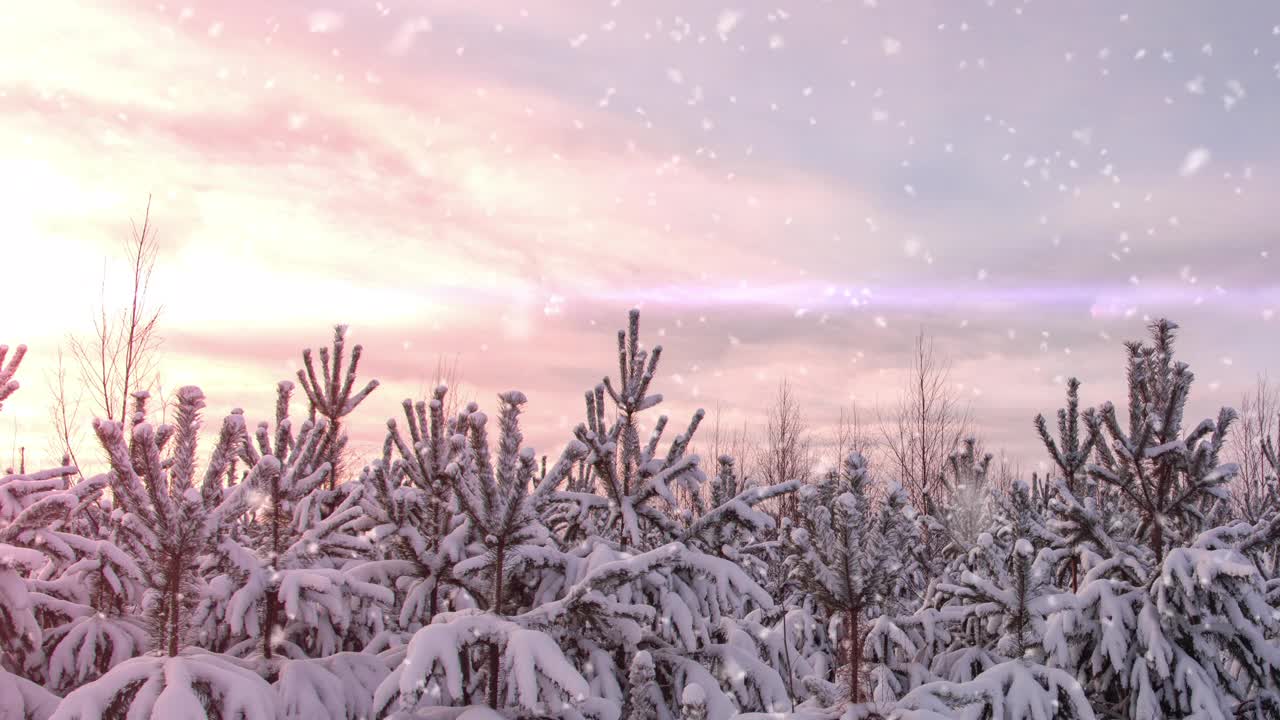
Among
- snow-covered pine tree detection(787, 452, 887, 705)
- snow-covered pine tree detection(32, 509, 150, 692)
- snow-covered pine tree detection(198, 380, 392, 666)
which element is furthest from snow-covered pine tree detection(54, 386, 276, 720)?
snow-covered pine tree detection(787, 452, 887, 705)

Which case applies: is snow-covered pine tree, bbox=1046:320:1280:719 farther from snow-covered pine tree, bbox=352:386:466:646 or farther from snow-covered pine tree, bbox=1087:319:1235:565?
snow-covered pine tree, bbox=352:386:466:646

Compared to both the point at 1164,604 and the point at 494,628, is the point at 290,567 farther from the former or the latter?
the point at 1164,604

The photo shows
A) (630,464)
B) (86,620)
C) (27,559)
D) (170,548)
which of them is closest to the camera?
(170,548)

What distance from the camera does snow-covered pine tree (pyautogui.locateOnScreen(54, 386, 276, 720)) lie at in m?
3.44

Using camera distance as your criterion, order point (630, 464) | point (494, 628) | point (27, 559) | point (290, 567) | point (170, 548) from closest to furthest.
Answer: point (170, 548) < point (494, 628) < point (27, 559) < point (290, 567) < point (630, 464)

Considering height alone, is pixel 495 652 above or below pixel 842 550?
below

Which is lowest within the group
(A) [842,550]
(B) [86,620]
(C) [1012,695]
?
(C) [1012,695]

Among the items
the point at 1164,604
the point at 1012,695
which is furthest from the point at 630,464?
the point at 1164,604

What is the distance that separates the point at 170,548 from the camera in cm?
380

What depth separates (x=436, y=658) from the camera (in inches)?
147

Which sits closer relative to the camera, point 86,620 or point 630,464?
point 86,620

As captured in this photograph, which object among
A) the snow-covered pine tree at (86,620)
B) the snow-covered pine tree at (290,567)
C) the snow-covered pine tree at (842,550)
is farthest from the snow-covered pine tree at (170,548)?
the snow-covered pine tree at (842,550)

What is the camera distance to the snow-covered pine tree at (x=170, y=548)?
3.44 m

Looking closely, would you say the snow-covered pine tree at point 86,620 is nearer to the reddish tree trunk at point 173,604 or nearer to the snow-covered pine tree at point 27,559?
the snow-covered pine tree at point 27,559
